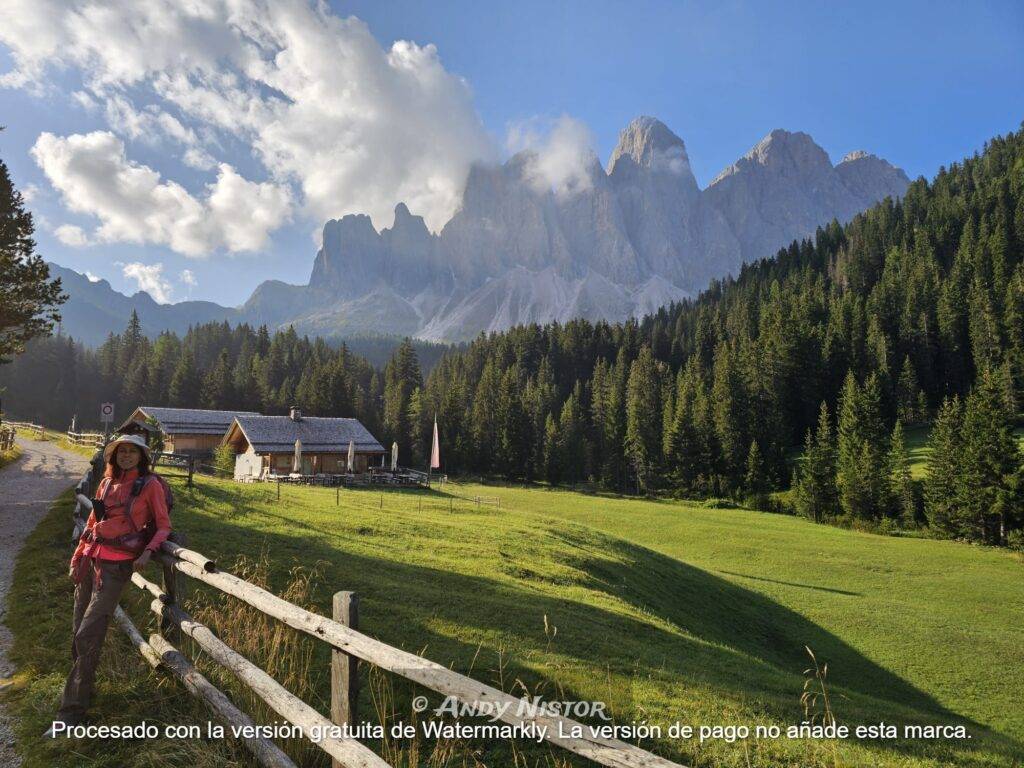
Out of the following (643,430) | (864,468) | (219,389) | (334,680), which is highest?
(219,389)

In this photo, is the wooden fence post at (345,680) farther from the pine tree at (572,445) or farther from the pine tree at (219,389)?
the pine tree at (219,389)

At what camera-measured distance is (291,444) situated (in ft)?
177

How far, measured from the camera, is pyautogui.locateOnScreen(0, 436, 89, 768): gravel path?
663cm

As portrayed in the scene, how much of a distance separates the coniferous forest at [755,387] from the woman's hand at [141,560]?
61.4 meters


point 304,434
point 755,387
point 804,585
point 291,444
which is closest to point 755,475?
point 755,387

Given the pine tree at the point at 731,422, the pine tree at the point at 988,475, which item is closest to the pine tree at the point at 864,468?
the pine tree at the point at 988,475

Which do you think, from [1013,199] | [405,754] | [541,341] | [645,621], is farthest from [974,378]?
[405,754]

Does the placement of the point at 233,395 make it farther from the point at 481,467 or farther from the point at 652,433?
the point at 652,433

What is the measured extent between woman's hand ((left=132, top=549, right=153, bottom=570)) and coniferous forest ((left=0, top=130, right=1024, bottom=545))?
6139 cm

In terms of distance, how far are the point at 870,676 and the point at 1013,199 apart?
164m

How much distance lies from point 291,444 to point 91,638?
2052 inches

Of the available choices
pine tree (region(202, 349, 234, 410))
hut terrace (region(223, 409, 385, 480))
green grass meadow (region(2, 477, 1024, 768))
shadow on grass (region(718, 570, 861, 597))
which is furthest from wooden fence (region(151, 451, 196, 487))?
pine tree (region(202, 349, 234, 410))

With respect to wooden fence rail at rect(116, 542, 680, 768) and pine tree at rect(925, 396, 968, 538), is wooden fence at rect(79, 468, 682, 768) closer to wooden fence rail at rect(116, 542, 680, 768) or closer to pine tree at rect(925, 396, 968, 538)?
wooden fence rail at rect(116, 542, 680, 768)

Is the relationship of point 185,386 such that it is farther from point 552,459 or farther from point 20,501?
point 20,501
